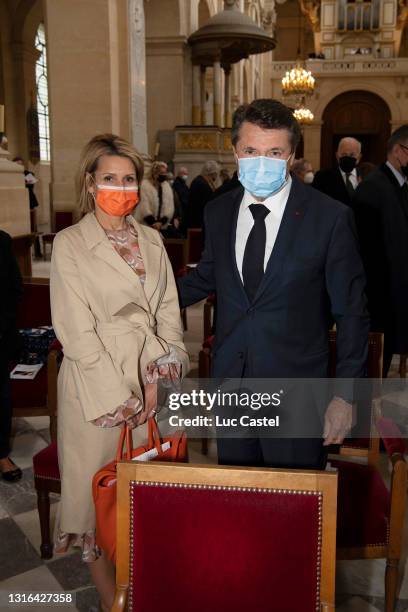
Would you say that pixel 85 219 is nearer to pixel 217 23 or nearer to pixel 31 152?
pixel 217 23

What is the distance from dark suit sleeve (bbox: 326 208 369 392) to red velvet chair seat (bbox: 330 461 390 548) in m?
0.52

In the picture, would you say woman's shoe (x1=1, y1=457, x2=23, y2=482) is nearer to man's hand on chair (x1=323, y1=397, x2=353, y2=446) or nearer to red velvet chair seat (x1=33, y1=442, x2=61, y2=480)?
red velvet chair seat (x1=33, y1=442, x2=61, y2=480)

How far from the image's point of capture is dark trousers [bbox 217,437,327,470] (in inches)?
79.8

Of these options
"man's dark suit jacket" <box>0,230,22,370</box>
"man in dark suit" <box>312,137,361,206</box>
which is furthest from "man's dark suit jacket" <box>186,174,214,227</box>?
"man's dark suit jacket" <box>0,230,22,370</box>

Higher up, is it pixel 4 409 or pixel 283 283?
pixel 283 283

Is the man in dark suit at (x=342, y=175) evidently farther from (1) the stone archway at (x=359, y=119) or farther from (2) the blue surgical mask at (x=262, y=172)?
(1) the stone archway at (x=359, y=119)

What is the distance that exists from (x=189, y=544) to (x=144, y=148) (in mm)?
8471

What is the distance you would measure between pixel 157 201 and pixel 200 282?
5.92 metres

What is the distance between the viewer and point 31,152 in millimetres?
17578

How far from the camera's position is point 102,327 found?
6.70 feet

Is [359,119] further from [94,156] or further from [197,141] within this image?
[94,156]

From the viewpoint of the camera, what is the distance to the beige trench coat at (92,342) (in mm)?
1983

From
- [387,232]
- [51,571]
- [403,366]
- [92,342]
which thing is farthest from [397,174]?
[51,571]

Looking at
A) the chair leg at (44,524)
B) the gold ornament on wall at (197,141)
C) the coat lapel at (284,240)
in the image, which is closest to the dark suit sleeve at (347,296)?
the coat lapel at (284,240)
